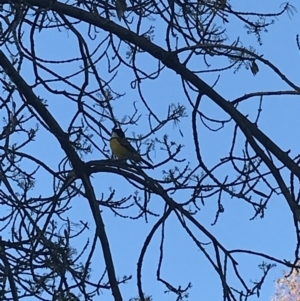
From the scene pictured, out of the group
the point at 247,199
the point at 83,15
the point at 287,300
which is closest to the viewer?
the point at 247,199

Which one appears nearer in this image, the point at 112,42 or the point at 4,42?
the point at 4,42

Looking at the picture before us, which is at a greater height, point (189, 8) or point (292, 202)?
point (189, 8)

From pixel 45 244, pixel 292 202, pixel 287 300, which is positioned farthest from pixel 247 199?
pixel 287 300

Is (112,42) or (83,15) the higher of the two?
(112,42)

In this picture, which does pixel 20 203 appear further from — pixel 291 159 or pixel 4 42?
pixel 291 159

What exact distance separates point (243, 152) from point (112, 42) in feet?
4.00

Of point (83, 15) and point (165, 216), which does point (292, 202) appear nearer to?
point (165, 216)

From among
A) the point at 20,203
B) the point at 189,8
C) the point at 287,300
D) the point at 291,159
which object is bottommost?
the point at 291,159

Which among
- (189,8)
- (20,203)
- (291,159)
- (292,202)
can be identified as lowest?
(292,202)

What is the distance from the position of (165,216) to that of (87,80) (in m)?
0.89

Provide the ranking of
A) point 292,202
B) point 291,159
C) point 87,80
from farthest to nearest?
point 87,80
point 291,159
point 292,202

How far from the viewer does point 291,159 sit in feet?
7.16

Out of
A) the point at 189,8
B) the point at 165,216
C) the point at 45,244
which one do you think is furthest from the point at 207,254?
the point at 189,8

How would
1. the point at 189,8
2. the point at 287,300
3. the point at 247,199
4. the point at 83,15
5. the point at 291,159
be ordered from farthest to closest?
the point at 287,300
the point at 189,8
the point at 83,15
the point at 247,199
the point at 291,159
